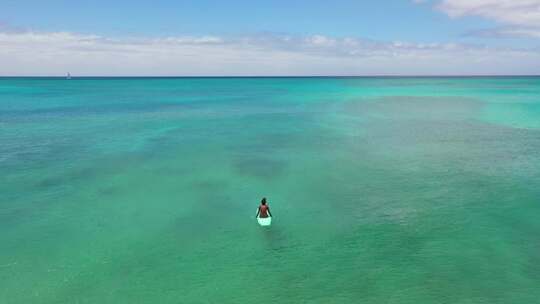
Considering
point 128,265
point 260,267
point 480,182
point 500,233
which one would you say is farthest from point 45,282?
point 480,182

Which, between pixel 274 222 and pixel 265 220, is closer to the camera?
pixel 265 220

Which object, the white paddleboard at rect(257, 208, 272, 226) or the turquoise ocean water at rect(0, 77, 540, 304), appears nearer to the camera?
the turquoise ocean water at rect(0, 77, 540, 304)

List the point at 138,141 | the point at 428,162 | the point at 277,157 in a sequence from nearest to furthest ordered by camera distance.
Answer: the point at 428,162, the point at 277,157, the point at 138,141

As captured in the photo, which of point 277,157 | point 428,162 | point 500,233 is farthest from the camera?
point 277,157

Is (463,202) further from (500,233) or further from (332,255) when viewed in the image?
(332,255)

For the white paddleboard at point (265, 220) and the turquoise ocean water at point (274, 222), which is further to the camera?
the white paddleboard at point (265, 220)

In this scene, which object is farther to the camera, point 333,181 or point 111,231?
point 333,181

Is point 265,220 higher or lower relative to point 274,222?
higher

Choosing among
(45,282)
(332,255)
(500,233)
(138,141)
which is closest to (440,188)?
(500,233)
